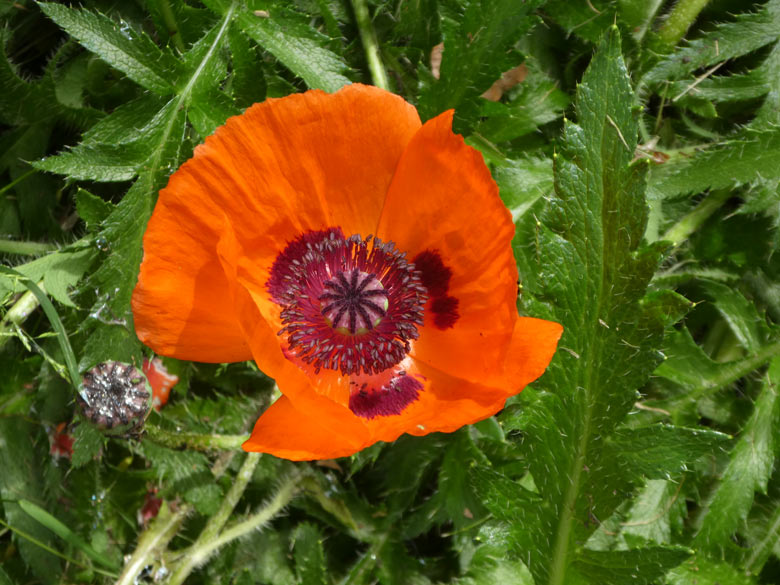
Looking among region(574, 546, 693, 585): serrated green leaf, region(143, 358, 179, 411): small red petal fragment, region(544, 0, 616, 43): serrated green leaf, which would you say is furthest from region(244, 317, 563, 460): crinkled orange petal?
region(544, 0, 616, 43): serrated green leaf

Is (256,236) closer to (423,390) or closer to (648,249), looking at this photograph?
(423,390)

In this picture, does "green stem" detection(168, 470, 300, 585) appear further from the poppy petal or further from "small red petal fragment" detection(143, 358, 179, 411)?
the poppy petal

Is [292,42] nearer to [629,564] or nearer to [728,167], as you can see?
[728,167]

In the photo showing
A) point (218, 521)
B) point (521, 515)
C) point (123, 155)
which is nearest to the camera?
point (521, 515)

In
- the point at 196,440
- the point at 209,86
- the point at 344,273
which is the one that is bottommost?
the point at 196,440

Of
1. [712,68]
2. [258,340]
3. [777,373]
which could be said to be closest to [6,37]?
[258,340]

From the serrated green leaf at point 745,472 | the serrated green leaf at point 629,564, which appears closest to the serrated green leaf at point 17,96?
the serrated green leaf at point 629,564

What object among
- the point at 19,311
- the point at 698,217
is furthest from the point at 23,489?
the point at 698,217
